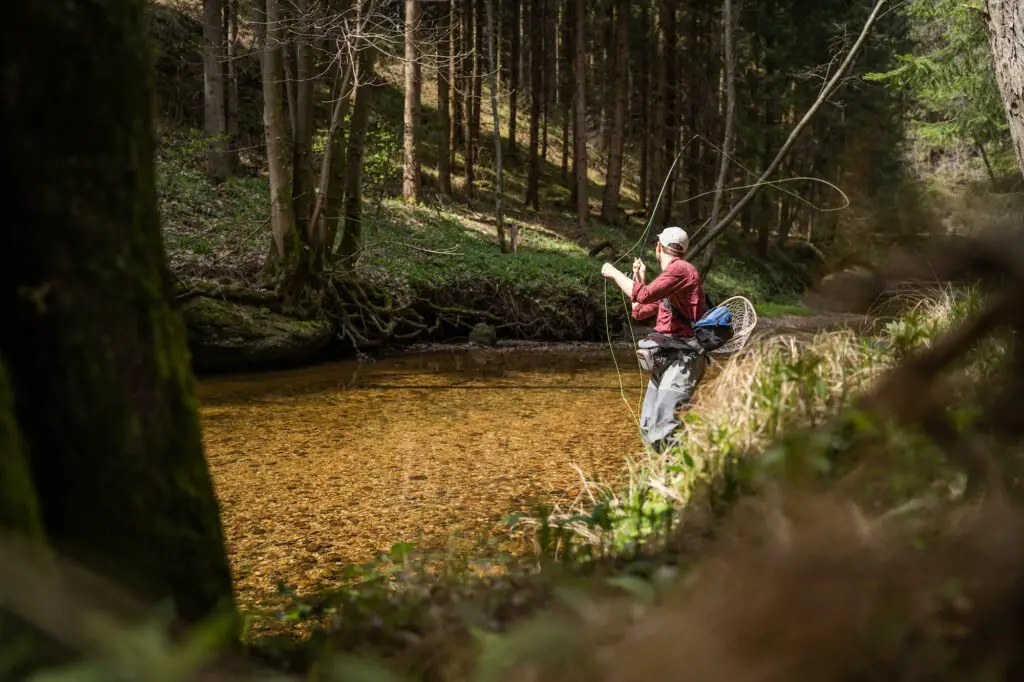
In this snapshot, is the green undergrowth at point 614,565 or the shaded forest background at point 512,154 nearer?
the green undergrowth at point 614,565

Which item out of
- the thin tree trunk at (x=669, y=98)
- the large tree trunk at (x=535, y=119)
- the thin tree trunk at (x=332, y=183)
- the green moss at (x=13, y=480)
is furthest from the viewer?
the thin tree trunk at (x=669, y=98)

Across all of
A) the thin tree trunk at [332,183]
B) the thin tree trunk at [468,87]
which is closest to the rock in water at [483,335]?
the thin tree trunk at [332,183]

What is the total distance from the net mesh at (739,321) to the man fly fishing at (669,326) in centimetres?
17

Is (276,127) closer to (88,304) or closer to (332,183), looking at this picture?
(332,183)

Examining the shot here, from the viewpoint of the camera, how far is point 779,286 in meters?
30.0

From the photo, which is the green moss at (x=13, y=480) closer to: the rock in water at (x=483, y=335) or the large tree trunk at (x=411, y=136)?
the rock in water at (x=483, y=335)

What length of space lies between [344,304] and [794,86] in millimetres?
25453

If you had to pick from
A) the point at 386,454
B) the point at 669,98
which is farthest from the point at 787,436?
the point at 669,98

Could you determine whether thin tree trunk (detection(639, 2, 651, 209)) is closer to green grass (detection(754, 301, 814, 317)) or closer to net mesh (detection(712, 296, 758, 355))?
green grass (detection(754, 301, 814, 317))

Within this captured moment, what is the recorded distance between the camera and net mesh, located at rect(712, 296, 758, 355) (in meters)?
5.63

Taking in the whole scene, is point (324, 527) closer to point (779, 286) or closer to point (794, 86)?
point (779, 286)

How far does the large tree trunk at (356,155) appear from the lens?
13.0m

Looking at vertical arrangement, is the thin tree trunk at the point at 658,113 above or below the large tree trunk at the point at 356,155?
above

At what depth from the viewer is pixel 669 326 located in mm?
6051
